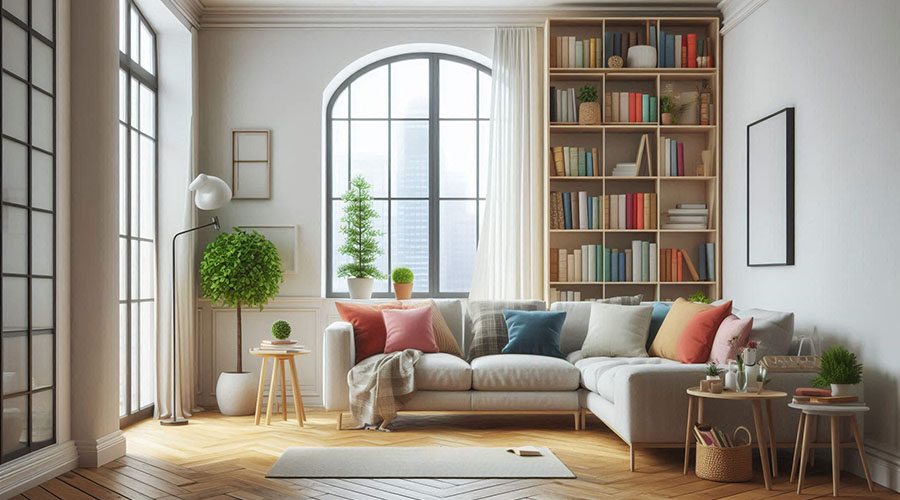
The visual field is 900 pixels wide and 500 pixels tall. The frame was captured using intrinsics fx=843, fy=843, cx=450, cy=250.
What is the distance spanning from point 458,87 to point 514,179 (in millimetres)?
956

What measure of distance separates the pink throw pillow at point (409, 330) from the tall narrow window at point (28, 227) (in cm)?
217

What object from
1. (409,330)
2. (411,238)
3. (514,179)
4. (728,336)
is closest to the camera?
(728,336)

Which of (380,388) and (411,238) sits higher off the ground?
(411,238)

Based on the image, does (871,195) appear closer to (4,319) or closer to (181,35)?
(4,319)

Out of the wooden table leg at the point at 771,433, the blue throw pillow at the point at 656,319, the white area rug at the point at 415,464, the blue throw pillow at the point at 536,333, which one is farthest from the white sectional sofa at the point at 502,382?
the wooden table leg at the point at 771,433

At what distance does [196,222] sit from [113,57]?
2.20 m

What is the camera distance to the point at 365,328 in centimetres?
574

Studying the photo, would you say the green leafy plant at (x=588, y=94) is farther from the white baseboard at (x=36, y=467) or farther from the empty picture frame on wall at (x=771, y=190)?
the white baseboard at (x=36, y=467)

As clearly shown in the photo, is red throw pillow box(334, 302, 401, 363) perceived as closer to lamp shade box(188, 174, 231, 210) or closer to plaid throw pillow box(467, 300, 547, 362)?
plaid throw pillow box(467, 300, 547, 362)

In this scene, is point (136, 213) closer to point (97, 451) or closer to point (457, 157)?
point (97, 451)

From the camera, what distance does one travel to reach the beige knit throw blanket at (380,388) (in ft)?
17.4

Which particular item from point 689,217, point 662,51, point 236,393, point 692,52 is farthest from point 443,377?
point 692,52

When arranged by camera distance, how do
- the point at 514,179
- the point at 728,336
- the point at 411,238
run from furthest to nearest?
the point at 411,238
the point at 514,179
the point at 728,336

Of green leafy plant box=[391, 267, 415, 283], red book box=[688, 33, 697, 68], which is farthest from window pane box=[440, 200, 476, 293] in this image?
red book box=[688, 33, 697, 68]
